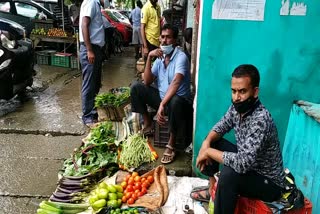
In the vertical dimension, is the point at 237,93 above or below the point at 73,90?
above

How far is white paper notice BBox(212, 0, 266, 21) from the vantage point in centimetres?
325

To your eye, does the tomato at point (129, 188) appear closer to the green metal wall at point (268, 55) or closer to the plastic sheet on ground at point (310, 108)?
the green metal wall at point (268, 55)

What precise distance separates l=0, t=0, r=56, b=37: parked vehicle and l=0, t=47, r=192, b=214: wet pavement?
161 inches

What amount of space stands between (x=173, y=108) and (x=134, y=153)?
25.6 inches

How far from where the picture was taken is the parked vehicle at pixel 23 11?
1145cm

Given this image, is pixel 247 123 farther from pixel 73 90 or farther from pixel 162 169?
pixel 73 90

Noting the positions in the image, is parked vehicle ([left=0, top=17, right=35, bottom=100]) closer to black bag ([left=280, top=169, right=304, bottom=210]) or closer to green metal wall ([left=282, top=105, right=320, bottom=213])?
green metal wall ([left=282, top=105, right=320, bottom=213])

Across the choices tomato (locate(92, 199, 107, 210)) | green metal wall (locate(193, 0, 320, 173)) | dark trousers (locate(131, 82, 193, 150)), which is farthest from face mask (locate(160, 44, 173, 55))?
tomato (locate(92, 199, 107, 210))

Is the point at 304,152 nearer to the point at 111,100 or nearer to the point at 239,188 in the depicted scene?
the point at 239,188

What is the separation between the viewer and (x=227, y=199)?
8.08 ft

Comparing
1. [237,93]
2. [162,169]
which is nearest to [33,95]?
[162,169]

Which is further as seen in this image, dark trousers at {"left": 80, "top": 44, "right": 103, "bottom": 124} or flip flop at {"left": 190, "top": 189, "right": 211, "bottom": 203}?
dark trousers at {"left": 80, "top": 44, "right": 103, "bottom": 124}

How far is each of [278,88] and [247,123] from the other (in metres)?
1.11

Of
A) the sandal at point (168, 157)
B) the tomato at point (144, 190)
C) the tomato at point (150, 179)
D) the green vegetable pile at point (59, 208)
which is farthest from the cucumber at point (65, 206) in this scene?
the sandal at point (168, 157)
